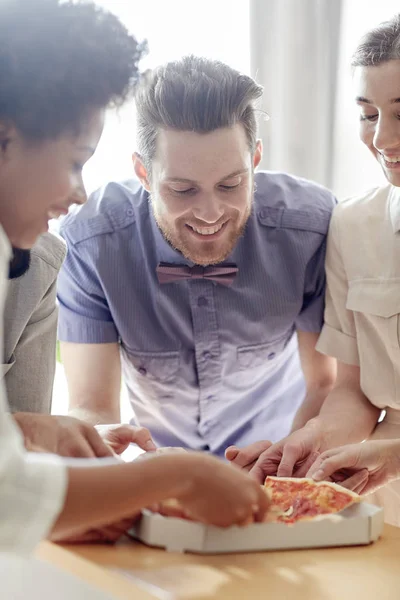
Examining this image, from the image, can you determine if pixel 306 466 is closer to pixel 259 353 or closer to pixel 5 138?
pixel 259 353

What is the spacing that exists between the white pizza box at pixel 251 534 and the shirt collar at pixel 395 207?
950 mm

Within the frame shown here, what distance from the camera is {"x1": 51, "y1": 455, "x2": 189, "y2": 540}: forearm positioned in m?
1.11

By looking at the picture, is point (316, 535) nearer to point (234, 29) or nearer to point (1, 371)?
point (1, 371)

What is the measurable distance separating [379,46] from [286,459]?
3.24 ft

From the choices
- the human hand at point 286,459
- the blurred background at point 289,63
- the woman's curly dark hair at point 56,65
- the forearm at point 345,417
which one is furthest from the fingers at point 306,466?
the blurred background at point 289,63

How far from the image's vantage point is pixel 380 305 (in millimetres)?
2143

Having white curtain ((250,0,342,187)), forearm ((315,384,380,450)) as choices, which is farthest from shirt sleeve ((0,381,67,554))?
white curtain ((250,0,342,187))

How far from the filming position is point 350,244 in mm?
2213

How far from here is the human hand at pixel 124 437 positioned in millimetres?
1684

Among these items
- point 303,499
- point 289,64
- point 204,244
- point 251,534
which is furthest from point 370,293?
point 289,64

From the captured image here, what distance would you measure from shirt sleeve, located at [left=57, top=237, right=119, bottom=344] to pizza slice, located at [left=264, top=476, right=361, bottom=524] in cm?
86

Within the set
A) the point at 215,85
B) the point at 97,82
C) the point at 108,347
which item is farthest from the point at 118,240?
the point at 97,82

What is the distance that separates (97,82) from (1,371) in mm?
788

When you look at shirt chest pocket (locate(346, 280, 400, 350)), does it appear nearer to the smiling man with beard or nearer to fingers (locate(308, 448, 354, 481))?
the smiling man with beard
